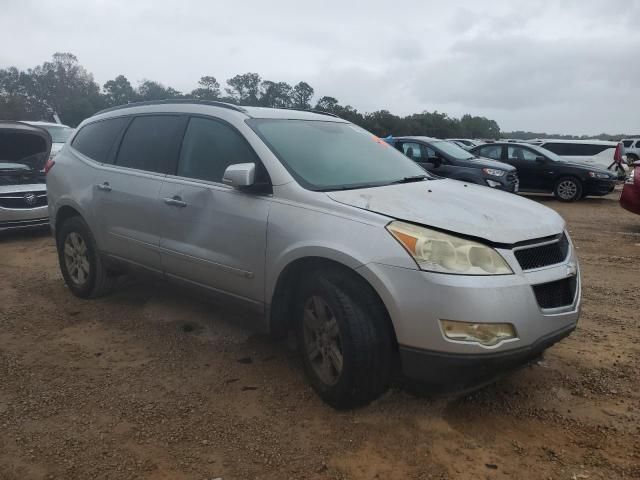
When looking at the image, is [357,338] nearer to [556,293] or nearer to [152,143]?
[556,293]

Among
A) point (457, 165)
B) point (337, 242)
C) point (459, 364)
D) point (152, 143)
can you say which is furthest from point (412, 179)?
point (457, 165)

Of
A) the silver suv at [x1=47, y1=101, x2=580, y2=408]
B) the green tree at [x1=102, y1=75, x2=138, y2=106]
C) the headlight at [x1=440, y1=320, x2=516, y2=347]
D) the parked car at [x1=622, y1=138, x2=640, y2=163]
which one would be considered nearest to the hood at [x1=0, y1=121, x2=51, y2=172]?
the silver suv at [x1=47, y1=101, x2=580, y2=408]

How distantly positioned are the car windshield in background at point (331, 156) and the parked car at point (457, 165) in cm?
628

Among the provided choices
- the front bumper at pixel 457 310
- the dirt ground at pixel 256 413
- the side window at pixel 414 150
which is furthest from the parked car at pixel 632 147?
the front bumper at pixel 457 310

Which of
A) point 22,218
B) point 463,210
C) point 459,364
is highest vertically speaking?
point 463,210

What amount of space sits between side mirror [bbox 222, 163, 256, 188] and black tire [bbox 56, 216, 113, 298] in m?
2.04

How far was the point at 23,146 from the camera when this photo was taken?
319 inches

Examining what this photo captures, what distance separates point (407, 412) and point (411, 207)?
3.72ft

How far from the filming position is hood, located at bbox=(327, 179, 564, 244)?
107 inches

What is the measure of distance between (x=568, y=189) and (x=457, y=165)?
13.4 ft

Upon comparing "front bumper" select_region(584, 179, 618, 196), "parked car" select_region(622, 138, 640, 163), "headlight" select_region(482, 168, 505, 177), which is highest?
"parked car" select_region(622, 138, 640, 163)

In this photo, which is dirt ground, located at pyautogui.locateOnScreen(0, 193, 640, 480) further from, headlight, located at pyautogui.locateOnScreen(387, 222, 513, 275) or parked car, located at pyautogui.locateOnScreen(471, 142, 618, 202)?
parked car, located at pyautogui.locateOnScreen(471, 142, 618, 202)

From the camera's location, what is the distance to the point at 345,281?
281 centimetres

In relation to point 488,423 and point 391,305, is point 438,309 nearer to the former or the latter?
point 391,305
